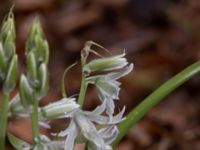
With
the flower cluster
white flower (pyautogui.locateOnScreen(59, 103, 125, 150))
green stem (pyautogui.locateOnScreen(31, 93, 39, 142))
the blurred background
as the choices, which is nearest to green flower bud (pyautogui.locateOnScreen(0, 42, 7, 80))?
the flower cluster

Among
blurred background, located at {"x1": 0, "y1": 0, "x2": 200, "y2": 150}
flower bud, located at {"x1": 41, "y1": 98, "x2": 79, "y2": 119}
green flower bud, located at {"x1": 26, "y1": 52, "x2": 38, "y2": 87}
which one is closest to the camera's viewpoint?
green flower bud, located at {"x1": 26, "y1": 52, "x2": 38, "y2": 87}

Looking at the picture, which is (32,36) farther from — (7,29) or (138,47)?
(138,47)

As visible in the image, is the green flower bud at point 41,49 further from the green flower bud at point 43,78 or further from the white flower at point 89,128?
the white flower at point 89,128

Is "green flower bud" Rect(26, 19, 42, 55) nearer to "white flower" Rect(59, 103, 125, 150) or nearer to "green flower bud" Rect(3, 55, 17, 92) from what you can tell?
"green flower bud" Rect(3, 55, 17, 92)

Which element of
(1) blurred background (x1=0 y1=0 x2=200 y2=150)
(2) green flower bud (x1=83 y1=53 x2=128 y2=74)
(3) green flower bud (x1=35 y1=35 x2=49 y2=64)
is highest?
(3) green flower bud (x1=35 y1=35 x2=49 y2=64)

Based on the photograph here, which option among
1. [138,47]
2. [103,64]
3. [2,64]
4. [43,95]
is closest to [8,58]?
[2,64]

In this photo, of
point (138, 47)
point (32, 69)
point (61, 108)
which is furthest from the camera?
point (138, 47)

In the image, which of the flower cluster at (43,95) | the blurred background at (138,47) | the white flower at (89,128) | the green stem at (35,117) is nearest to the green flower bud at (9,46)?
the flower cluster at (43,95)

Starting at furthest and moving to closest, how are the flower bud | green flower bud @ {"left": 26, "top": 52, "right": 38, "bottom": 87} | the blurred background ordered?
the blurred background
the flower bud
green flower bud @ {"left": 26, "top": 52, "right": 38, "bottom": 87}
